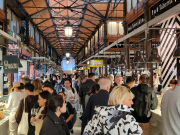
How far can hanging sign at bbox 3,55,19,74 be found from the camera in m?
7.36

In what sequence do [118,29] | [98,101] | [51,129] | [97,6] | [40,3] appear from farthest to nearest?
[118,29] < [97,6] < [40,3] < [98,101] < [51,129]

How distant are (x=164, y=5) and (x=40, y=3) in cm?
871

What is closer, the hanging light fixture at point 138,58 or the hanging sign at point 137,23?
the hanging light fixture at point 138,58

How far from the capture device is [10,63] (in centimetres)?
743

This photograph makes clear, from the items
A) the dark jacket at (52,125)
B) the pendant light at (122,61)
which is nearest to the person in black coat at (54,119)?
the dark jacket at (52,125)

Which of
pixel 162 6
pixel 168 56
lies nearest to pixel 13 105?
pixel 162 6

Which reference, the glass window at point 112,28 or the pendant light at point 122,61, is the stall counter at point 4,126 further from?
the glass window at point 112,28

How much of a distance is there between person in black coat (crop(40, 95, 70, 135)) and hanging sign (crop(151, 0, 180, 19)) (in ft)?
15.6

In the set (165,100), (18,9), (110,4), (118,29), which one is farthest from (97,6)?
(165,100)

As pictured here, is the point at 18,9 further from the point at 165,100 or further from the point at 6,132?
the point at 165,100

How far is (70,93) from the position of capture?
6324 mm

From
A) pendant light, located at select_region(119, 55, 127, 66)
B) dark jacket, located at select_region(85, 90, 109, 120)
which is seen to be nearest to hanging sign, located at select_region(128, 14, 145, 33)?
pendant light, located at select_region(119, 55, 127, 66)

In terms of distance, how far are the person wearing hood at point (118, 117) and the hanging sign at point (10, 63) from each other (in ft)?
19.0

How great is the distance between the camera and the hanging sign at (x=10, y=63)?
7359 mm
